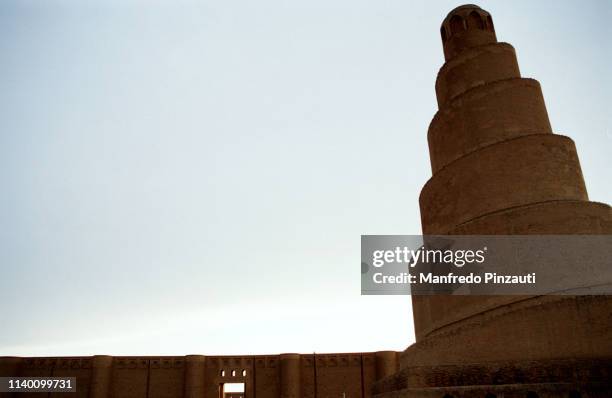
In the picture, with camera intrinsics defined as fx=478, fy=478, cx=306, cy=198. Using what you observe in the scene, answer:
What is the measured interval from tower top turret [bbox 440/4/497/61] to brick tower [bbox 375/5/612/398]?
31 millimetres

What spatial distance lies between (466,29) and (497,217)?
6.20m

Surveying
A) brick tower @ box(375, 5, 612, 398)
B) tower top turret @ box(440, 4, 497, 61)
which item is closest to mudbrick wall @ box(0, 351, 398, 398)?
brick tower @ box(375, 5, 612, 398)

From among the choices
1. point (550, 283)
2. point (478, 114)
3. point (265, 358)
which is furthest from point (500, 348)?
point (265, 358)

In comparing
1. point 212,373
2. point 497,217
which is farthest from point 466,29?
point 212,373

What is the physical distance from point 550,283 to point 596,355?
4.62 feet

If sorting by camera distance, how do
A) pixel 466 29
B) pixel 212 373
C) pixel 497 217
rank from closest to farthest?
pixel 497 217
pixel 466 29
pixel 212 373

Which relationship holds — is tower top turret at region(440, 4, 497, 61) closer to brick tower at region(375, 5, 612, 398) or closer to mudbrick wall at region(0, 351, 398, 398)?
brick tower at region(375, 5, 612, 398)

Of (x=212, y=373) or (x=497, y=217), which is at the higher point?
(x=497, y=217)

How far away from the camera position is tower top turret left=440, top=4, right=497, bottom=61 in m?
12.8

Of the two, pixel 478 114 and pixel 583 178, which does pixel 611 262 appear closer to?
pixel 583 178

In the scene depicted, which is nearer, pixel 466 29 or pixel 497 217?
pixel 497 217

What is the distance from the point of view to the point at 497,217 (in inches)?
369

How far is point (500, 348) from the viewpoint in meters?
8.13

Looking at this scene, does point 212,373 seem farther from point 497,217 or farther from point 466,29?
point 466,29
